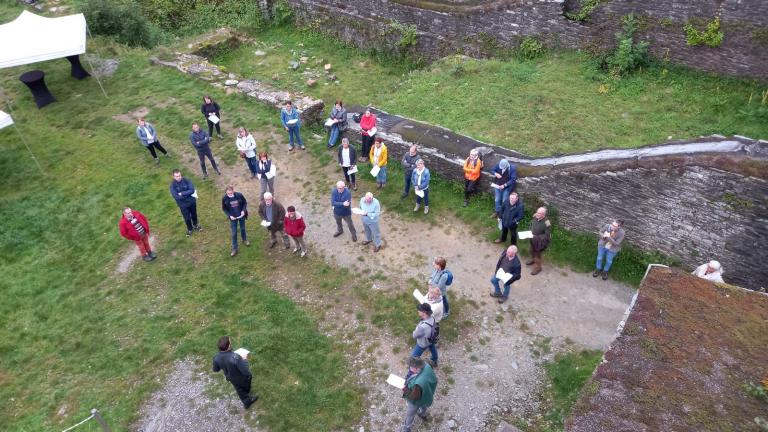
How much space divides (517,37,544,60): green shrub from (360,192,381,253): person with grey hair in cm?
697

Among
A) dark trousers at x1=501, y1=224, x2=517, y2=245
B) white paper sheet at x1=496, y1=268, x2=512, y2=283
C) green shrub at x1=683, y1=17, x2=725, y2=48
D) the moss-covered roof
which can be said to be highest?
green shrub at x1=683, y1=17, x2=725, y2=48

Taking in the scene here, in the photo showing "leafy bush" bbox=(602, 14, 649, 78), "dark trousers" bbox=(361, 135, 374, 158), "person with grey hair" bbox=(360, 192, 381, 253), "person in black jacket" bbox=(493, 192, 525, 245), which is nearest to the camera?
"person in black jacket" bbox=(493, 192, 525, 245)

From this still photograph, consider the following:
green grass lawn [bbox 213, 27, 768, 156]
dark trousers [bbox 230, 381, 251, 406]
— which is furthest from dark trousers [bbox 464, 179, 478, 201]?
dark trousers [bbox 230, 381, 251, 406]

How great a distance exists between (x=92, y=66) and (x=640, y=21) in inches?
647

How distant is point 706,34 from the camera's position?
35.0 feet

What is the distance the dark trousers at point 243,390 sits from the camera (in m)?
6.63

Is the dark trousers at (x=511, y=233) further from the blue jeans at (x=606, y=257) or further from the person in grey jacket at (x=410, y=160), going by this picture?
the person in grey jacket at (x=410, y=160)

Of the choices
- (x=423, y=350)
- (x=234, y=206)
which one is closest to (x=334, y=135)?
(x=234, y=206)

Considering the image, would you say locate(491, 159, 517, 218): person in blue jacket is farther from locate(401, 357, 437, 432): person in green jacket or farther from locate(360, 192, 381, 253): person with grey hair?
locate(401, 357, 437, 432): person in green jacket

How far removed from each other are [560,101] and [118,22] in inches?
631

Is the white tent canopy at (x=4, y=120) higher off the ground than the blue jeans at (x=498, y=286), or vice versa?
the white tent canopy at (x=4, y=120)

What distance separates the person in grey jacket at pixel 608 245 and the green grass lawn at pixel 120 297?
4.56 m

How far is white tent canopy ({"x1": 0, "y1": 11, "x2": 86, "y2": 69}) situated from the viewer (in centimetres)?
1352

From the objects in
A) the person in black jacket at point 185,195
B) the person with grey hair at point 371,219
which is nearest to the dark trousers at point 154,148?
the person in black jacket at point 185,195
